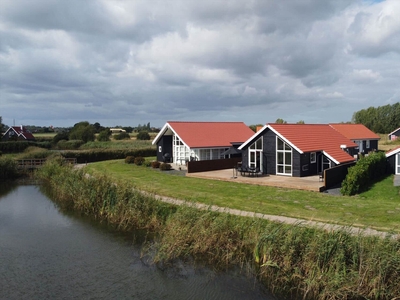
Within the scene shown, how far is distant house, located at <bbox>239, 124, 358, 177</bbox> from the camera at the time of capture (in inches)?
984

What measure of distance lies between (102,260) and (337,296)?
7.51 m

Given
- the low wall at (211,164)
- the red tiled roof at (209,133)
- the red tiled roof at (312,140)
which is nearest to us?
the red tiled roof at (312,140)

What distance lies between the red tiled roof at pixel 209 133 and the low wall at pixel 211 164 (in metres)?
2.43

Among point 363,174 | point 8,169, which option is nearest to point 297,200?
point 363,174

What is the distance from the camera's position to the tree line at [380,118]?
3548 inches

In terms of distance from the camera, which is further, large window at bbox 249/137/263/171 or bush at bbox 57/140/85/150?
bush at bbox 57/140/85/150

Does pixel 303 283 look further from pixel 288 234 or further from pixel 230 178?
pixel 230 178

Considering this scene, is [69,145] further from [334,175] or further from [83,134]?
[334,175]

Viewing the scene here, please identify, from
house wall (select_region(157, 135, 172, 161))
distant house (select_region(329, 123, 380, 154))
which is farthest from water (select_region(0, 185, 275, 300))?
distant house (select_region(329, 123, 380, 154))

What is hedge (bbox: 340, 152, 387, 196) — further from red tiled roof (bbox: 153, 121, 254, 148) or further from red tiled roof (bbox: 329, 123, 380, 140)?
red tiled roof (bbox: 329, 123, 380, 140)

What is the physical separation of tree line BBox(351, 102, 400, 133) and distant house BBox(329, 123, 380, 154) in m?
47.5

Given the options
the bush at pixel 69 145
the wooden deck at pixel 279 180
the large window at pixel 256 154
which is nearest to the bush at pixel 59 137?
the bush at pixel 69 145

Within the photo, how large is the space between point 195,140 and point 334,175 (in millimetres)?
14293

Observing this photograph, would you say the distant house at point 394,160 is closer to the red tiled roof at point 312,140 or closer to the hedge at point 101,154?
the red tiled roof at point 312,140
